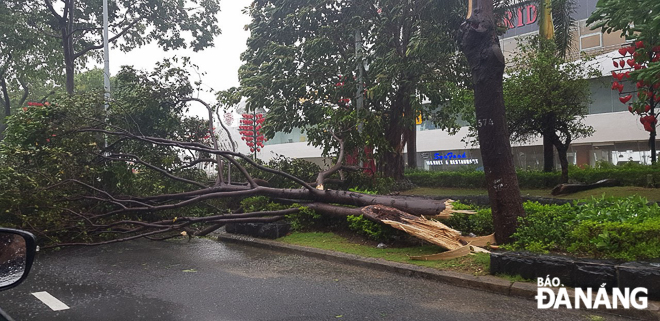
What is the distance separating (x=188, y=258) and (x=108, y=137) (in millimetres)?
7693

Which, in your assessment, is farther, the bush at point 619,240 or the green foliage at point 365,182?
the green foliage at point 365,182

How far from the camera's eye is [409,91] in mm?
16734

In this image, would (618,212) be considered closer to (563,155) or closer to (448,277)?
(448,277)

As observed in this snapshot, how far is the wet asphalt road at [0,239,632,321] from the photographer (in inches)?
216

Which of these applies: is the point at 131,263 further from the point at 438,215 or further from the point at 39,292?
the point at 438,215

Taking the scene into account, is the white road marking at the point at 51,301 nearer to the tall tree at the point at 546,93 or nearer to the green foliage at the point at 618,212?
the green foliage at the point at 618,212

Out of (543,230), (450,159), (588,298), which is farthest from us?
(450,159)

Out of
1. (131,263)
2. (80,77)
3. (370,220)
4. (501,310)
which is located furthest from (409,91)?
(80,77)

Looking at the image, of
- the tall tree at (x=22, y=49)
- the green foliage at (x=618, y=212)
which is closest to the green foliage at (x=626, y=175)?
the green foliage at (x=618, y=212)

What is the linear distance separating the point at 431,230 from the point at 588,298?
3291mm

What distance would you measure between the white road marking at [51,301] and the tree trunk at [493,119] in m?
6.16

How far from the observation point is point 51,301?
6.35 metres

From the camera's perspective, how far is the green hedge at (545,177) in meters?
16.8

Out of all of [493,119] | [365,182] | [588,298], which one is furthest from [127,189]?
[588,298]
